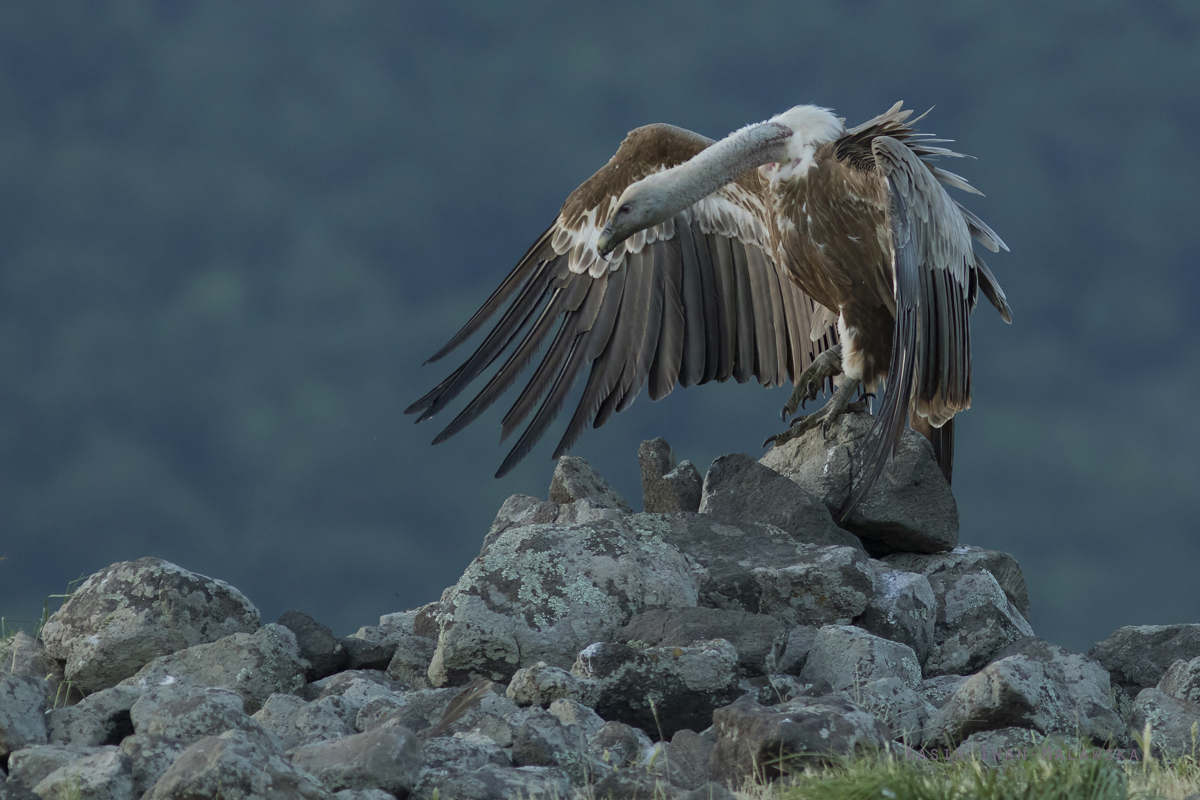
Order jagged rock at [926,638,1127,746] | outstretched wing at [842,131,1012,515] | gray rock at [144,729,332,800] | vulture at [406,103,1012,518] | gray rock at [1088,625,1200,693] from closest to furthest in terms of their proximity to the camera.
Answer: gray rock at [144,729,332,800] < jagged rock at [926,638,1127,746] < outstretched wing at [842,131,1012,515] < gray rock at [1088,625,1200,693] < vulture at [406,103,1012,518]

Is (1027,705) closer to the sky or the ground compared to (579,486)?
closer to the ground

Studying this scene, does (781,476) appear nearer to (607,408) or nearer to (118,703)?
(607,408)

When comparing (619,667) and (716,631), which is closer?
(619,667)

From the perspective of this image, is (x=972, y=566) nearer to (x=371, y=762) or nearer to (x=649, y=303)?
(x=649, y=303)

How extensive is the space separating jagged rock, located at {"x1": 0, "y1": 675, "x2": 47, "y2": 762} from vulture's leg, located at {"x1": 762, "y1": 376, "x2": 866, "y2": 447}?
473cm

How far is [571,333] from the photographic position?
340 inches

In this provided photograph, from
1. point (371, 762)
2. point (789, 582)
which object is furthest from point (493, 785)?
point (789, 582)

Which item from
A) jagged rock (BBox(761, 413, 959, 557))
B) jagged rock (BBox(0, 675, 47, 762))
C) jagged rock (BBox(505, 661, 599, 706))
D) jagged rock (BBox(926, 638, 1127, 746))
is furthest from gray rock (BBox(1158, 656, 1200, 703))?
jagged rock (BBox(0, 675, 47, 762))

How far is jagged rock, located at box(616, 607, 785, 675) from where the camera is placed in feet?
17.1

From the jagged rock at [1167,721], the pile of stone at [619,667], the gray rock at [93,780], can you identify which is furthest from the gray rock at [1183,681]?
the gray rock at [93,780]

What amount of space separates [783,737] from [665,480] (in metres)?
4.12

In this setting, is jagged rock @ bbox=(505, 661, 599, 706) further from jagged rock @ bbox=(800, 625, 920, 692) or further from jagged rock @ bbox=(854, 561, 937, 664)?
jagged rock @ bbox=(854, 561, 937, 664)

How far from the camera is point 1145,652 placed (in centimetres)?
647

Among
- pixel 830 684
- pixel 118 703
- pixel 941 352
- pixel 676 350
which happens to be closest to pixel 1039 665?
pixel 830 684
